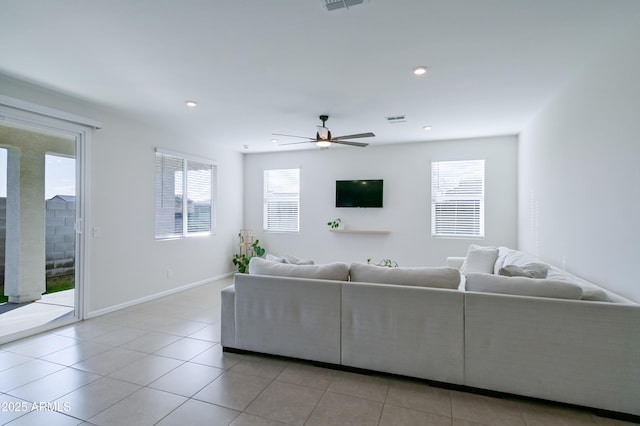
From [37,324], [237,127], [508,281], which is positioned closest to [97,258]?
[37,324]

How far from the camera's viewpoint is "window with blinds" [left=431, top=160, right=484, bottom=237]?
5688 millimetres

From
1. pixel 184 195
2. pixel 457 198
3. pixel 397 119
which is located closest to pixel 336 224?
pixel 457 198

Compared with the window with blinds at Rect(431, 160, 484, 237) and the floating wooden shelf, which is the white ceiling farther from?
the floating wooden shelf

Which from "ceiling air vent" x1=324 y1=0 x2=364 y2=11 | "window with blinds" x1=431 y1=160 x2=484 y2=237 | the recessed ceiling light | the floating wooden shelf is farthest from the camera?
the floating wooden shelf

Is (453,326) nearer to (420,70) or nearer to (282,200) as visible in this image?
(420,70)

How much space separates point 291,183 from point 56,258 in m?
4.24

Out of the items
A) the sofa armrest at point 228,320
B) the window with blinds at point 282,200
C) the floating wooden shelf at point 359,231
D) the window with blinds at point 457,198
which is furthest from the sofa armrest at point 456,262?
the sofa armrest at point 228,320

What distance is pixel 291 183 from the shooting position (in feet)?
22.9

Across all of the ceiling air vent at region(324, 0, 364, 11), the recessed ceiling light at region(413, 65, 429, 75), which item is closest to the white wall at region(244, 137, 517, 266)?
the recessed ceiling light at region(413, 65, 429, 75)

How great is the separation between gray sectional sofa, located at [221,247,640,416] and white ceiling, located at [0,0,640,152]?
1869 millimetres

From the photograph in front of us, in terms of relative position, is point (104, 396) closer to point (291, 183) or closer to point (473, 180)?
point (291, 183)

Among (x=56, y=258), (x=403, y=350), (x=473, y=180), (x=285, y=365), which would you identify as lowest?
(x=285, y=365)

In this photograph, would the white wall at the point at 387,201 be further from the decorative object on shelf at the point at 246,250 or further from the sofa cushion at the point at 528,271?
the sofa cushion at the point at 528,271

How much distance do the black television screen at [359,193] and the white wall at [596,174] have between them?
2.74m
